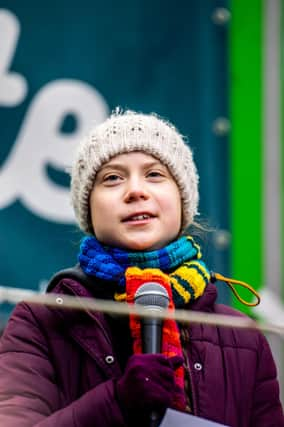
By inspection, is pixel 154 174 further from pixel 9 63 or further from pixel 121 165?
pixel 9 63

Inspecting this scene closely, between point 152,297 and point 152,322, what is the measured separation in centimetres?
4

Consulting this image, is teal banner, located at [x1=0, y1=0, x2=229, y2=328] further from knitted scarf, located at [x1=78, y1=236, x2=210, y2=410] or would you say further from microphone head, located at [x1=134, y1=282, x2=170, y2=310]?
microphone head, located at [x1=134, y1=282, x2=170, y2=310]

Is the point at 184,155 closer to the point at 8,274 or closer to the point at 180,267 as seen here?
the point at 180,267

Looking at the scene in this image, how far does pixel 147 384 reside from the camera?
3.86 ft

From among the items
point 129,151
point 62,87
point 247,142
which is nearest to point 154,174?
point 129,151

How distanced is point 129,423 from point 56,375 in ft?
0.55

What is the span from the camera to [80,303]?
1283 millimetres

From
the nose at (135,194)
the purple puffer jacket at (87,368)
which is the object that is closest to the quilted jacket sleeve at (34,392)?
the purple puffer jacket at (87,368)

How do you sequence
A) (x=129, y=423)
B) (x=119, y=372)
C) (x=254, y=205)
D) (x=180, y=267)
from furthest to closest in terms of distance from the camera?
(x=254, y=205) → (x=180, y=267) → (x=119, y=372) → (x=129, y=423)

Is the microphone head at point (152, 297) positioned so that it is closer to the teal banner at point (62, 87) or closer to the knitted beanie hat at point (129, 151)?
the knitted beanie hat at point (129, 151)

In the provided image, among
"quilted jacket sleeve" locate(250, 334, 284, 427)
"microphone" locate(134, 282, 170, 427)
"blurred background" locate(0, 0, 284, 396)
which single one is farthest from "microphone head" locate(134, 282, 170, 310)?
"blurred background" locate(0, 0, 284, 396)

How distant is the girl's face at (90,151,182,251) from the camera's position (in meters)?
1.44

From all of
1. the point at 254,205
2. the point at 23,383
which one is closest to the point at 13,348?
Result: the point at 23,383

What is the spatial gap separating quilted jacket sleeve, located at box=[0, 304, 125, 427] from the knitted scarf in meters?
0.11
